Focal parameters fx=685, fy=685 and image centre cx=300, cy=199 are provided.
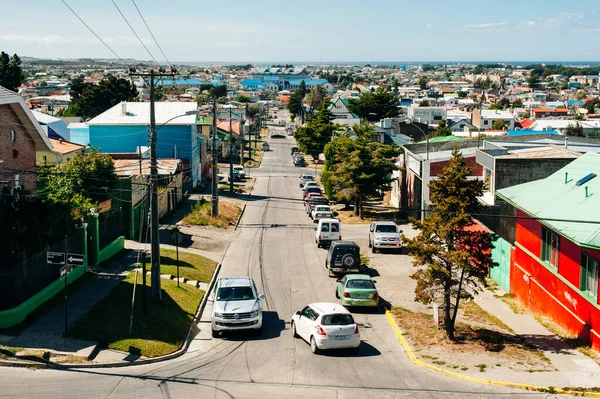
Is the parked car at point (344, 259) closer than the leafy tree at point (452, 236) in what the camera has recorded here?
No

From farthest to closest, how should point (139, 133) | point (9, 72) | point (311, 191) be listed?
point (9, 72), point (139, 133), point (311, 191)

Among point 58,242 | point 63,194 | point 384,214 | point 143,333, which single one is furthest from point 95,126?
point 143,333

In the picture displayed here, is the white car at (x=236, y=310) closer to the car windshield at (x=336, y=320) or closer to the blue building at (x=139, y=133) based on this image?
the car windshield at (x=336, y=320)

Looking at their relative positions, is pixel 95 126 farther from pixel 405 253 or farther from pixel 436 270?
pixel 436 270

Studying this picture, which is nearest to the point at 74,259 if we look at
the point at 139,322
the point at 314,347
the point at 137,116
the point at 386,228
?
the point at 139,322

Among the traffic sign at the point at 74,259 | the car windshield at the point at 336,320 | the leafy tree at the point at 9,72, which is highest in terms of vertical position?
the leafy tree at the point at 9,72

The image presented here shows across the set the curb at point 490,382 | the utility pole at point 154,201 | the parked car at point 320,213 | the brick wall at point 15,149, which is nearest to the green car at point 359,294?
the curb at point 490,382

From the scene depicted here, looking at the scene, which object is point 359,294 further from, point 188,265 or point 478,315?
point 188,265
